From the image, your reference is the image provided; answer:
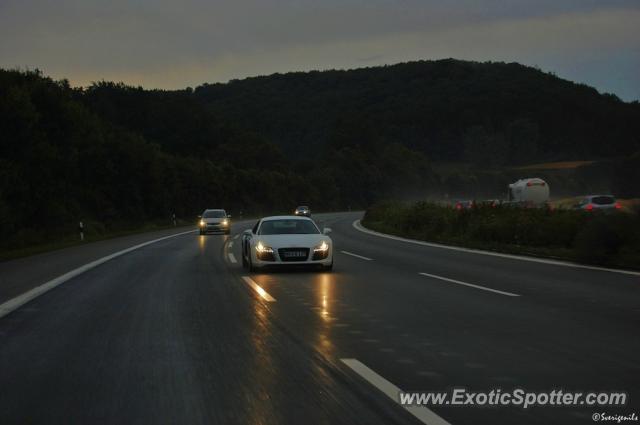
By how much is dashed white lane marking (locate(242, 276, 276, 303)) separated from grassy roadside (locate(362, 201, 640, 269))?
8.15 meters

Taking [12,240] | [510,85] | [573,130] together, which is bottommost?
[12,240]

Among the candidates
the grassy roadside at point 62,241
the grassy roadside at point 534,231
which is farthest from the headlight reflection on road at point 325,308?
the grassy roadside at point 62,241

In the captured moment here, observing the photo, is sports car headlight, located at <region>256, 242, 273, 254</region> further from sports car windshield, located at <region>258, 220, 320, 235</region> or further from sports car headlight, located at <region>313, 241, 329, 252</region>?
sports car windshield, located at <region>258, 220, 320, 235</region>

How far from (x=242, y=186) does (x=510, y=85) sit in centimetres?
5783

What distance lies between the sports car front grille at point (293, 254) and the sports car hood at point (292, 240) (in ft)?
0.29

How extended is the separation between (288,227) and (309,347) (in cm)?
1019

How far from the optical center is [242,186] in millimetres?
Result: 89812

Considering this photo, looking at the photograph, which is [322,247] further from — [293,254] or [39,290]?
[39,290]

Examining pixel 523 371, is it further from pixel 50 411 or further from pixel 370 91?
pixel 370 91

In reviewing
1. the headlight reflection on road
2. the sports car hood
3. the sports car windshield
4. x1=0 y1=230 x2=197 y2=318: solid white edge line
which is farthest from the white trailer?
the headlight reflection on road

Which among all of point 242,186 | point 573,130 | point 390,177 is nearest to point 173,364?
point 242,186

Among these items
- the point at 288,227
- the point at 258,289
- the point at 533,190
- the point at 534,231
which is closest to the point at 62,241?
the point at 288,227

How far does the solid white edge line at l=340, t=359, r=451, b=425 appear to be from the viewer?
491 cm

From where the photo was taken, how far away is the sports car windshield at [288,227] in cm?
1722
